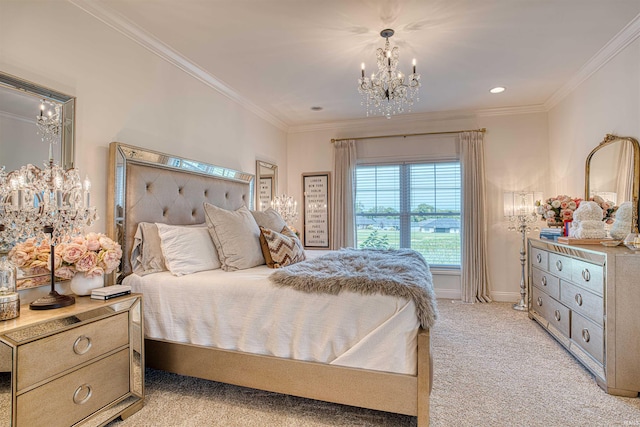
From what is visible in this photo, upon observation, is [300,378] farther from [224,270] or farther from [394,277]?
[224,270]

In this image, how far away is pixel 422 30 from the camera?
252cm

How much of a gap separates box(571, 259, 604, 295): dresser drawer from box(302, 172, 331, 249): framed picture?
3028mm

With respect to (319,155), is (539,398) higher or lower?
lower

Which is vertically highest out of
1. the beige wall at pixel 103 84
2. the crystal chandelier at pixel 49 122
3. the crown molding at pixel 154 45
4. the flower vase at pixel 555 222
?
the crown molding at pixel 154 45

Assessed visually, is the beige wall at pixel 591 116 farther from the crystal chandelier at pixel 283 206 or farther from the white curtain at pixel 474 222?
the crystal chandelier at pixel 283 206

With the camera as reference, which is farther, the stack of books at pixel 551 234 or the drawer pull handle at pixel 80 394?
the stack of books at pixel 551 234

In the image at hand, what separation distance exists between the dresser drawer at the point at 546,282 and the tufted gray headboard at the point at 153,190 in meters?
3.14

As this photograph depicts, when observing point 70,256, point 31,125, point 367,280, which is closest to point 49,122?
point 31,125

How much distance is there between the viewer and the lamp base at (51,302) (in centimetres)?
160

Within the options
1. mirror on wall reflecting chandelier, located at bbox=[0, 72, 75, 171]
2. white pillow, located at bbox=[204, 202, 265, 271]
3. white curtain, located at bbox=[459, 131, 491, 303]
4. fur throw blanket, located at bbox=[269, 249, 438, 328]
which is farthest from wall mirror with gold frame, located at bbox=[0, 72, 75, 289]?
white curtain, located at bbox=[459, 131, 491, 303]

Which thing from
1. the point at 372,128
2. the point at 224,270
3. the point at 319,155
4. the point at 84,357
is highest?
the point at 372,128

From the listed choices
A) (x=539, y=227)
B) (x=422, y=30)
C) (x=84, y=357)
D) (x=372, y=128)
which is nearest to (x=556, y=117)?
(x=539, y=227)

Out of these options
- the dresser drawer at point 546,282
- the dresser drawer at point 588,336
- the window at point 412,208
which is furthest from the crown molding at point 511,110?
the dresser drawer at point 588,336

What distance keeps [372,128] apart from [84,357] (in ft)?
14.0
